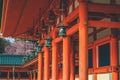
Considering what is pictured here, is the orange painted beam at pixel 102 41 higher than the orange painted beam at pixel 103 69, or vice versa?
the orange painted beam at pixel 102 41

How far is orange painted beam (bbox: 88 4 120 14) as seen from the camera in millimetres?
7665

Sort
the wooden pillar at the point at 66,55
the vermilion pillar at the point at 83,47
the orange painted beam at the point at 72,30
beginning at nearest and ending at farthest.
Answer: the vermilion pillar at the point at 83,47
the orange painted beam at the point at 72,30
the wooden pillar at the point at 66,55

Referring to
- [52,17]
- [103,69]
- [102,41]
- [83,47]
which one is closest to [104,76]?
[103,69]

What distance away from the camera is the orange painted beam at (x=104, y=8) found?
7.67m

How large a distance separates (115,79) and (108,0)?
2.20m

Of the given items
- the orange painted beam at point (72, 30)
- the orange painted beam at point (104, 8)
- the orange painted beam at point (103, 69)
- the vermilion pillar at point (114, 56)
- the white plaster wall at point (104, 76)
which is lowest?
the white plaster wall at point (104, 76)

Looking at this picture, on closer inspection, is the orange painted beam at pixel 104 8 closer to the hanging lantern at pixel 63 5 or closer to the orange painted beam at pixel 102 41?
the orange painted beam at pixel 102 41

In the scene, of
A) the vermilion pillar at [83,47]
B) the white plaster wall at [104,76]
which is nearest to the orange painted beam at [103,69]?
the white plaster wall at [104,76]

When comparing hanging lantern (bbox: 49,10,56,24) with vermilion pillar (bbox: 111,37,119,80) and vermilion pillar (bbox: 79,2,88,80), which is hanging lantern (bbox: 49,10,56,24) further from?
vermilion pillar (bbox: 79,2,88,80)

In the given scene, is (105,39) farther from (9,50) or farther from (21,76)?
(9,50)

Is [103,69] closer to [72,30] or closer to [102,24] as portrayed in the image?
[72,30]

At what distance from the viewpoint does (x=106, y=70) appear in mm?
9281

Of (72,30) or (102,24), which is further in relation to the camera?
(72,30)

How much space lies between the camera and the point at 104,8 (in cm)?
780
